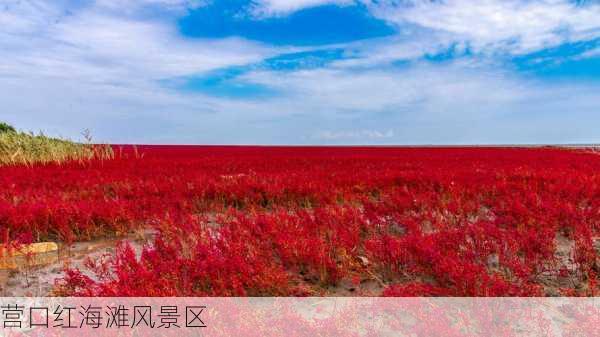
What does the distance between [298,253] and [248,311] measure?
1.25 meters

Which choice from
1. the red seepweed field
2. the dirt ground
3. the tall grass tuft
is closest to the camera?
the red seepweed field

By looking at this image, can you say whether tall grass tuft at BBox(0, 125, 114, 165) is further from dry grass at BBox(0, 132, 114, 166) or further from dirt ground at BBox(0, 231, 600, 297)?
dirt ground at BBox(0, 231, 600, 297)

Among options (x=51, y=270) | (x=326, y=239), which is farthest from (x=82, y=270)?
(x=326, y=239)

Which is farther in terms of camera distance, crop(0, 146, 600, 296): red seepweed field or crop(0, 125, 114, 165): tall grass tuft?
crop(0, 125, 114, 165): tall grass tuft

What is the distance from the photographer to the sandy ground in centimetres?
356

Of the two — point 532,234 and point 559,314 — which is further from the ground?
point 532,234

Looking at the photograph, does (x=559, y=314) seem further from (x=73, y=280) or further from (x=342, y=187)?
(x=342, y=187)

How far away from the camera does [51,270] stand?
400 centimetres

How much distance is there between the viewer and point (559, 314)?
300 centimetres

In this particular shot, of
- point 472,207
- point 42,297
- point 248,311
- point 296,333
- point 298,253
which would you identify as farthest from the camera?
point 472,207

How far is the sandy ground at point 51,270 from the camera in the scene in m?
3.56

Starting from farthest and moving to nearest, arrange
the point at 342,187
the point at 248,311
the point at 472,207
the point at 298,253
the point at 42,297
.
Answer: the point at 342,187 < the point at 472,207 < the point at 298,253 < the point at 42,297 < the point at 248,311

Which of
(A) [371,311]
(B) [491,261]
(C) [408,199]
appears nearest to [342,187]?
(C) [408,199]

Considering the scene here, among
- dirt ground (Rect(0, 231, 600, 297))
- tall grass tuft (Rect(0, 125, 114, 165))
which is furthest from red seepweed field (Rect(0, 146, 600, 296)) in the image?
tall grass tuft (Rect(0, 125, 114, 165))
